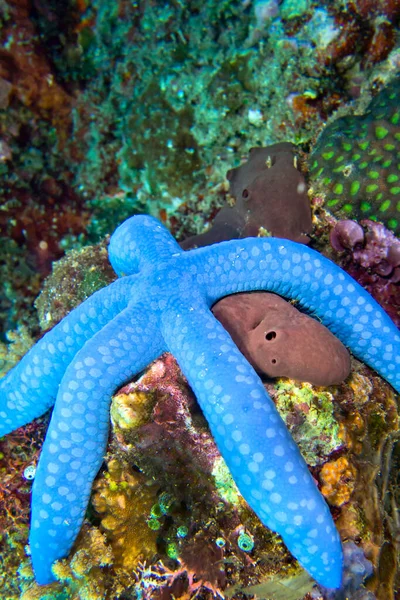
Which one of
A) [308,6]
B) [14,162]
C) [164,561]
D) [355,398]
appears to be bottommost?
[164,561]

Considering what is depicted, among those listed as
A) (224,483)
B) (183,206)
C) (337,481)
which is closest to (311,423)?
→ (337,481)

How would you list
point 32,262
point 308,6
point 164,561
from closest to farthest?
point 164,561, point 308,6, point 32,262

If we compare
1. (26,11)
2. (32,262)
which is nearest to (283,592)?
(32,262)

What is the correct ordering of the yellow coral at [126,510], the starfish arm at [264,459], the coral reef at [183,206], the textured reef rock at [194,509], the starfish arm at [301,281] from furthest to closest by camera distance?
the starfish arm at [301,281]
the yellow coral at [126,510]
the coral reef at [183,206]
the textured reef rock at [194,509]
the starfish arm at [264,459]

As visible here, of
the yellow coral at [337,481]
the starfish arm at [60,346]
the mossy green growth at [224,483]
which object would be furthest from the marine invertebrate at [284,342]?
the starfish arm at [60,346]

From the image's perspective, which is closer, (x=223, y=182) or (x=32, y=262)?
(x=223, y=182)

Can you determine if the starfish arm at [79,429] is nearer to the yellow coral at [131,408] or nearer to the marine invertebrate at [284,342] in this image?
the yellow coral at [131,408]

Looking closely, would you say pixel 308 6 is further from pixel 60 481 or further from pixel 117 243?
pixel 60 481
